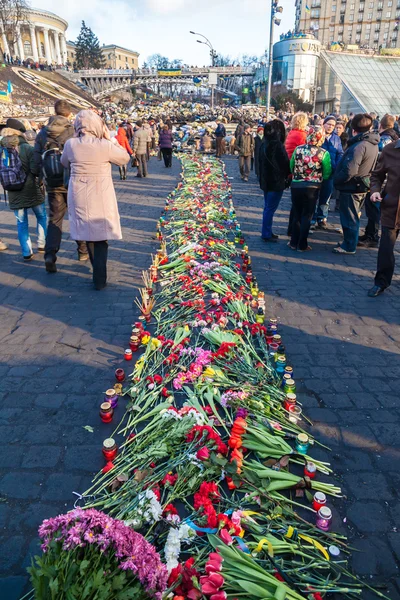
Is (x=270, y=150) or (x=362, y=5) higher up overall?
(x=362, y=5)

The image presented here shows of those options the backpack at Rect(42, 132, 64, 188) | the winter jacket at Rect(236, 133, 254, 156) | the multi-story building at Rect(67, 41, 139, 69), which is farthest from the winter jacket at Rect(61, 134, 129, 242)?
the multi-story building at Rect(67, 41, 139, 69)

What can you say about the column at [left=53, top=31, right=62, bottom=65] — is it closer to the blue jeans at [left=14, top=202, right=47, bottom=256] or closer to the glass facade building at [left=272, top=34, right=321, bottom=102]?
the glass facade building at [left=272, top=34, right=321, bottom=102]

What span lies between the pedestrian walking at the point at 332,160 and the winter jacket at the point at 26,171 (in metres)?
4.61

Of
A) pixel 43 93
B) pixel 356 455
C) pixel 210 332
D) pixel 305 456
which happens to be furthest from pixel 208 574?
pixel 43 93

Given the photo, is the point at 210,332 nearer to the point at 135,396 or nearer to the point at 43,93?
the point at 135,396

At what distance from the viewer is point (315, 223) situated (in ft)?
26.5

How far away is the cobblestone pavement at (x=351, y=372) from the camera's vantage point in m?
2.31

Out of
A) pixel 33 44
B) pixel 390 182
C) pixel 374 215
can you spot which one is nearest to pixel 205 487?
pixel 390 182

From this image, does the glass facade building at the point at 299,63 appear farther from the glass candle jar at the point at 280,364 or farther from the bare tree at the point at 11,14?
the glass candle jar at the point at 280,364

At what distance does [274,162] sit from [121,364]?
176 inches

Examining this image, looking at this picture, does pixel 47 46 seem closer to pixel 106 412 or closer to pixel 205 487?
pixel 106 412

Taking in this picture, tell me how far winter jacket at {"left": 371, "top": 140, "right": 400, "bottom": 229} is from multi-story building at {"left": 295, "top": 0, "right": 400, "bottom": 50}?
9583 centimetres

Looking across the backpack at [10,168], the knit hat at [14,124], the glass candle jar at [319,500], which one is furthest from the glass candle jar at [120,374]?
the knit hat at [14,124]

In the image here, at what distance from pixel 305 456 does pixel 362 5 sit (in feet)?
349
